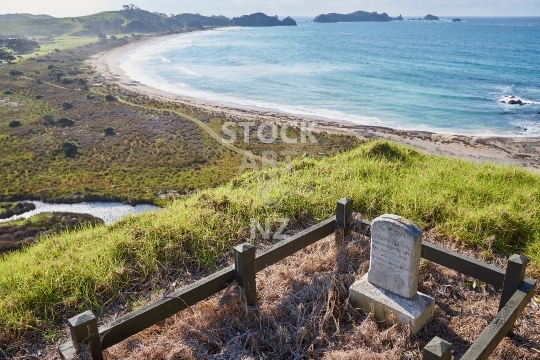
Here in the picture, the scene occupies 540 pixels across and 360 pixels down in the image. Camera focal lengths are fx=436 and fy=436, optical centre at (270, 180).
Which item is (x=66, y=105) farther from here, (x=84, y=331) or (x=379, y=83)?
(x=84, y=331)

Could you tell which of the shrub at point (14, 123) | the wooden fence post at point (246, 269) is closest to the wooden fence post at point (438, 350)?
the wooden fence post at point (246, 269)

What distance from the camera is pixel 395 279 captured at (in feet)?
15.6

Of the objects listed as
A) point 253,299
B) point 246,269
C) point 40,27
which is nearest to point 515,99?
point 253,299

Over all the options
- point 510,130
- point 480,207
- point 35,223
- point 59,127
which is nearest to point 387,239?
point 480,207

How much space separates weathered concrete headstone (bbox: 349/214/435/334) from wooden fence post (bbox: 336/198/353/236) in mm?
1062

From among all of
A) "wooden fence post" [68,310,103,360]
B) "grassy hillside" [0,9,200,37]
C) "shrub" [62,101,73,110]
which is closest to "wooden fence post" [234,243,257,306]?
"wooden fence post" [68,310,103,360]

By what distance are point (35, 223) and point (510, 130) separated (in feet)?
106

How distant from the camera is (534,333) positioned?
4.52 metres

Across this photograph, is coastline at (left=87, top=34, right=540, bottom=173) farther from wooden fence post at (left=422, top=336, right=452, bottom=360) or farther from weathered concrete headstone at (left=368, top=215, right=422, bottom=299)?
Answer: wooden fence post at (left=422, top=336, right=452, bottom=360)

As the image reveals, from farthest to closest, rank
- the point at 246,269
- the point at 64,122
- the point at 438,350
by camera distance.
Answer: the point at 64,122 → the point at 246,269 → the point at 438,350

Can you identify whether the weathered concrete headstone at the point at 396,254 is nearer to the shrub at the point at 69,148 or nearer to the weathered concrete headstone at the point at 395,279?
the weathered concrete headstone at the point at 395,279

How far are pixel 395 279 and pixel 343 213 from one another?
4.49 ft

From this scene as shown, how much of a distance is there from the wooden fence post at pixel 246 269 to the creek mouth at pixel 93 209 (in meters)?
18.5

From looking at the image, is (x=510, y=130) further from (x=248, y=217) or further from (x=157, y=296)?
(x=157, y=296)
